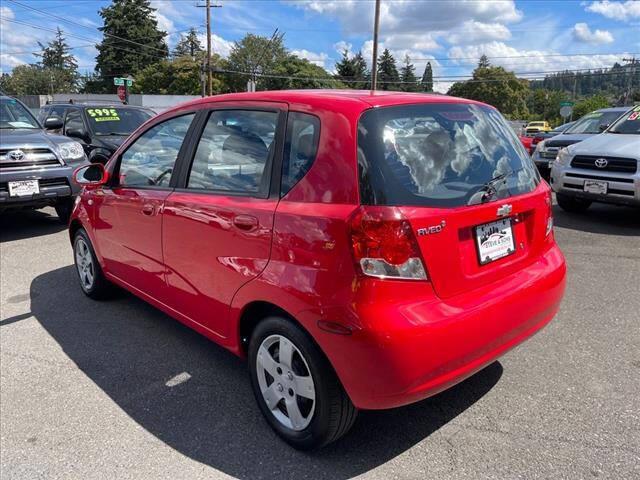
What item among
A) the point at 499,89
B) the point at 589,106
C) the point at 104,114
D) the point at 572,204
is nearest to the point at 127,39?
the point at 499,89

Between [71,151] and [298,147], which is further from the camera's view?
[71,151]

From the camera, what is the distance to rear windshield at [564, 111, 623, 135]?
10.5m

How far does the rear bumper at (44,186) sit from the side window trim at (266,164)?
4.49 m

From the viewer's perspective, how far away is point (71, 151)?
741 centimetres

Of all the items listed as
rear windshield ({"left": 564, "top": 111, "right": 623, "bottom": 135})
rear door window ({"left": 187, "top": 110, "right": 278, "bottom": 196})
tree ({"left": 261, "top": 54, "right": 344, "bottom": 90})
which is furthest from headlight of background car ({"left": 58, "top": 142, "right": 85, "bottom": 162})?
tree ({"left": 261, "top": 54, "right": 344, "bottom": 90})

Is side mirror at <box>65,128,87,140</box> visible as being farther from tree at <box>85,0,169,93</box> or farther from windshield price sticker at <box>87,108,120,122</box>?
tree at <box>85,0,169,93</box>

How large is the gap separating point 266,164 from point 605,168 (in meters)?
6.04

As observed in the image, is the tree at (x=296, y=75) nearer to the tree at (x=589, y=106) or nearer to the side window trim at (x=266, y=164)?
the tree at (x=589, y=106)

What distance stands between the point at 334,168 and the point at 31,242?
19.4ft

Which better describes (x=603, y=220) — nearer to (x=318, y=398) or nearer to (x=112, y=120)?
(x=318, y=398)

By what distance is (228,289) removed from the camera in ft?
9.12

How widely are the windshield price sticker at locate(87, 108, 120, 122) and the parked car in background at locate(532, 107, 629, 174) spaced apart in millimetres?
8454

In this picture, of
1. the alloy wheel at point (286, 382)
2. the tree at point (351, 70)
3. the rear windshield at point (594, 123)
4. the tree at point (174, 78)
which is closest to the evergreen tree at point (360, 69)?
the tree at point (351, 70)

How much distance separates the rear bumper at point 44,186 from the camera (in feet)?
21.4
